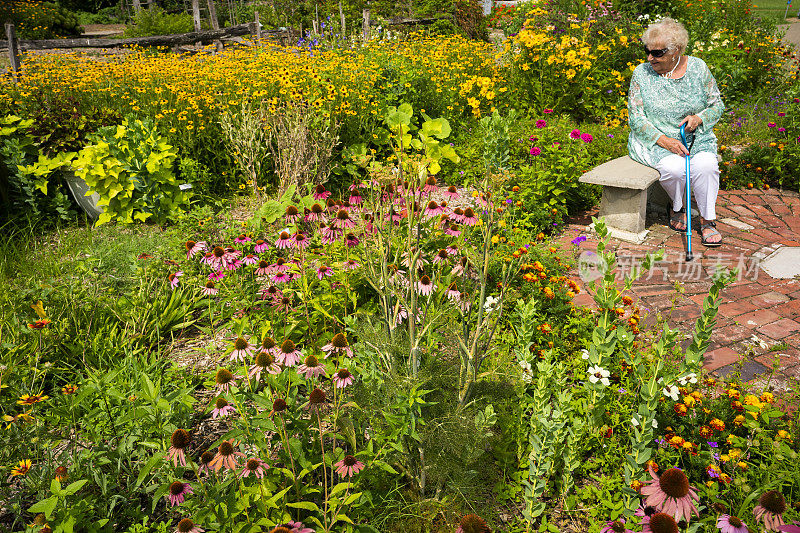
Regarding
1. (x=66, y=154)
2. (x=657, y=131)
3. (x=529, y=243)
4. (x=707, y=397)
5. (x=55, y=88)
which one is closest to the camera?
(x=707, y=397)

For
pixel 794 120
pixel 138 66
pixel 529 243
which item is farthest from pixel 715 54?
pixel 138 66

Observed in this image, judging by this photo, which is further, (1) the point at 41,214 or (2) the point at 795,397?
(1) the point at 41,214

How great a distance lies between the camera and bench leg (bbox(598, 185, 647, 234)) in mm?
4023

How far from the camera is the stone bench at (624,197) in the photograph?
13.1 feet

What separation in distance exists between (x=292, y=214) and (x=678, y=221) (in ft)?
10.8

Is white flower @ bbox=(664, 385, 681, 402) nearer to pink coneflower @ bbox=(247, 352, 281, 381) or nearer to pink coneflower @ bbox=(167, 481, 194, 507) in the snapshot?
pink coneflower @ bbox=(247, 352, 281, 381)

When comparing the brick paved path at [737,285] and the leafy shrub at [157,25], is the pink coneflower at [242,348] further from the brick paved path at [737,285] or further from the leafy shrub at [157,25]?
the leafy shrub at [157,25]

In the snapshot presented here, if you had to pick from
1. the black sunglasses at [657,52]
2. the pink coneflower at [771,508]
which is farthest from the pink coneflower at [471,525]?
the black sunglasses at [657,52]

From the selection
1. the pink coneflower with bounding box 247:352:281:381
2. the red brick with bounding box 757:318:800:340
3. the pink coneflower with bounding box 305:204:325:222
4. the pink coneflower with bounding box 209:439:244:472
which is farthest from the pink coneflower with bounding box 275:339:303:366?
the red brick with bounding box 757:318:800:340

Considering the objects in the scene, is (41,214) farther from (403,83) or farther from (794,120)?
(794,120)

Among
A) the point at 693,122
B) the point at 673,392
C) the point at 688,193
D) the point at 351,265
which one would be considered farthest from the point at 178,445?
the point at 693,122

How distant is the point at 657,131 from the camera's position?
13.8 feet

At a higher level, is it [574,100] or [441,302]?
[574,100]

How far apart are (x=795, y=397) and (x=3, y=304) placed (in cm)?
422
